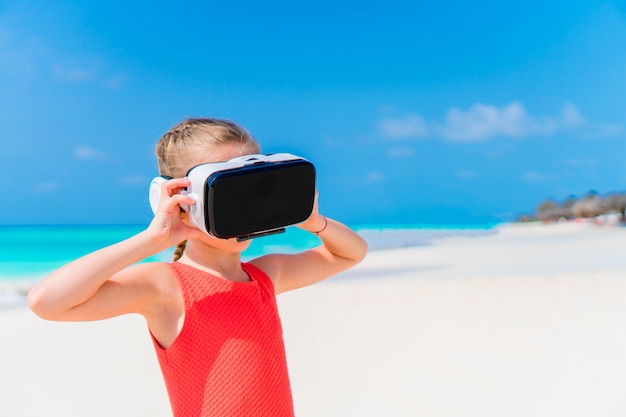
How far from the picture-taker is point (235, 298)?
1.50 meters

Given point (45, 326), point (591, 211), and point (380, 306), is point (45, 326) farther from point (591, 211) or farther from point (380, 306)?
point (591, 211)

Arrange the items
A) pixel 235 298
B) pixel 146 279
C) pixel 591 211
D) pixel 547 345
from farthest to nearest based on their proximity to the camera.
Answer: pixel 591 211, pixel 547 345, pixel 235 298, pixel 146 279

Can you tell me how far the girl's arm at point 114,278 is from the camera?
1.25 m

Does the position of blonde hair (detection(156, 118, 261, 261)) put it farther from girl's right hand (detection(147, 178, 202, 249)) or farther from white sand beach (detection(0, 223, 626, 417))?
white sand beach (detection(0, 223, 626, 417))

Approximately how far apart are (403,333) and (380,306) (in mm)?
787

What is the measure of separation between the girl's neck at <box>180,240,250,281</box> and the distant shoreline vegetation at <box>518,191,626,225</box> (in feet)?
51.0

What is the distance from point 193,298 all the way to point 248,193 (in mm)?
284

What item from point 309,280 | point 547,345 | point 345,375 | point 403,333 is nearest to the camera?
point 309,280

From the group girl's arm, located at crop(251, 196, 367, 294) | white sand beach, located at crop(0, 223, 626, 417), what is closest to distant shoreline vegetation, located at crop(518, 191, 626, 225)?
white sand beach, located at crop(0, 223, 626, 417)

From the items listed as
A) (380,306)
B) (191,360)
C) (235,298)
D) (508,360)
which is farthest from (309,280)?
(380,306)

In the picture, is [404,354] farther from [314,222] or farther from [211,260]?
[211,260]

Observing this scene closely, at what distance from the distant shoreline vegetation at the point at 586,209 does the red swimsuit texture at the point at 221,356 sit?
1556cm

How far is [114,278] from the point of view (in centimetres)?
135

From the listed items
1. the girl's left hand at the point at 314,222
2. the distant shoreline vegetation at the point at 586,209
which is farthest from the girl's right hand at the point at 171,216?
the distant shoreline vegetation at the point at 586,209
